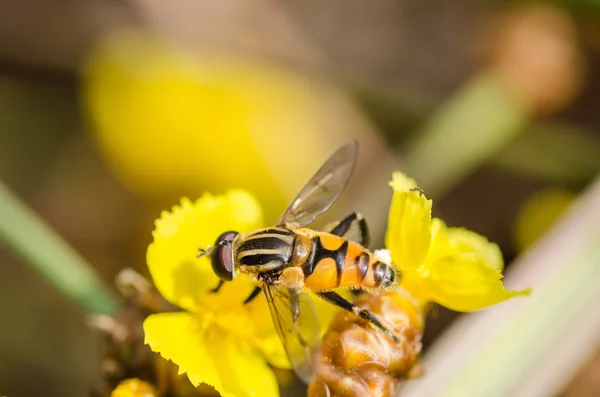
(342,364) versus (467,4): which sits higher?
(467,4)

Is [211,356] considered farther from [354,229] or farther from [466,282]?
[466,282]

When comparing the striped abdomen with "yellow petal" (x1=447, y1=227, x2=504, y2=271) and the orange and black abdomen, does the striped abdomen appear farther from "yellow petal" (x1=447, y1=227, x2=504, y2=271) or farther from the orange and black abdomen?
"yellow petal" (x1=447, y1=227, x2=504, y2=271)

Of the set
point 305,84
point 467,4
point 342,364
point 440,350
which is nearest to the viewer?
point 342,364

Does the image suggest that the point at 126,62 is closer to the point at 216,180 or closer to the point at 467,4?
the point at 216,180

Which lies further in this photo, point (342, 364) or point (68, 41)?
point (68, 41)

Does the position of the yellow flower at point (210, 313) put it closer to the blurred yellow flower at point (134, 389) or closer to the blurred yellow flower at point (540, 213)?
the blurred yellow flower at point (134, 389)

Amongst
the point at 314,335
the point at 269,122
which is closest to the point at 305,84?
the point at 269,122

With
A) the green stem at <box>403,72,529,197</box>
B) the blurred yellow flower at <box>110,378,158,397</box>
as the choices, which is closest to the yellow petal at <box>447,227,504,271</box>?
the blurred yellow flower at <box>110,378,158,397</box>
